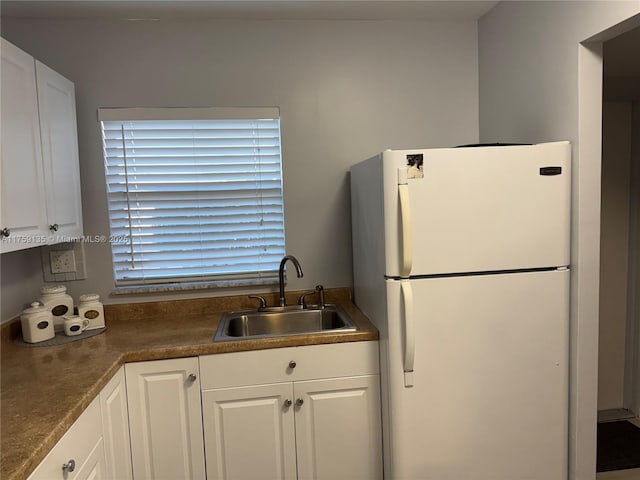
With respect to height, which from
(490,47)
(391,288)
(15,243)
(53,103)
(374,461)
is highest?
(490,47)

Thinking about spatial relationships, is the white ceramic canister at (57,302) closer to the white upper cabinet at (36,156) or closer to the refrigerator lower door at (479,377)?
the white upper cabinet at (36,156)

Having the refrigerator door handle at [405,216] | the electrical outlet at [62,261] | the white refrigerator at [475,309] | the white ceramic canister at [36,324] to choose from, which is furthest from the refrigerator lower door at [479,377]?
the electrical outlet at [62,261]

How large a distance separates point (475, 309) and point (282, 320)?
1018 millimetres

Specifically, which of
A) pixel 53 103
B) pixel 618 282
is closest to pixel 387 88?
pixel 53 103

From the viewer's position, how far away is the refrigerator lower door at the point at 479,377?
5.90ft

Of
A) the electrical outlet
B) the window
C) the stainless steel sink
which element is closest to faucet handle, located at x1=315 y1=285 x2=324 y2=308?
the stainless steel sink

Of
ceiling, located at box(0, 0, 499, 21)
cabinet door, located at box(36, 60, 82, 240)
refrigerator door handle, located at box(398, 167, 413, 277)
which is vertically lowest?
refrigerator door handle, located at box(398, 167, 413, 277)

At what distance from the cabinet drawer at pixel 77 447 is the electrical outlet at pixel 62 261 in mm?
1025

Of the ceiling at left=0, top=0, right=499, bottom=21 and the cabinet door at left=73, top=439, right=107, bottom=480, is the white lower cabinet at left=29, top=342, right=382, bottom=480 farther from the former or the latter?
the ceiling at left=0, top=0, right=499, bottom=21

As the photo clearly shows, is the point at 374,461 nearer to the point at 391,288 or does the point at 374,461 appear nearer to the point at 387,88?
the point at 391,288

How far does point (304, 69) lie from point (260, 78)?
0.80 ft

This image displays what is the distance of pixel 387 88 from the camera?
247cm

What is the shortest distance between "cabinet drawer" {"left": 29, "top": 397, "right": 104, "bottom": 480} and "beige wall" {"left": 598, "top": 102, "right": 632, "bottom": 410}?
3115 mm

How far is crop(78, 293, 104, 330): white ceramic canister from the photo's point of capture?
2.18 m
